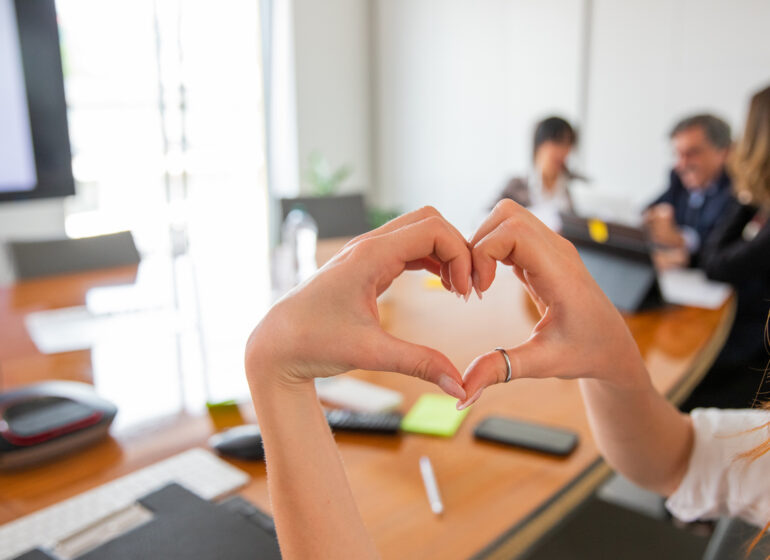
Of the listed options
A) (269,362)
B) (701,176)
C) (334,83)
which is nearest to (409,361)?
(269,362)

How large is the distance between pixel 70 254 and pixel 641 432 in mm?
2113

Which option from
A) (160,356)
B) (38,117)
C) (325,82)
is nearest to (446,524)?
(160,356)

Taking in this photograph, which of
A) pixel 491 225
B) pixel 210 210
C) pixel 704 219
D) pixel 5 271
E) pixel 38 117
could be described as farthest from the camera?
pixel 210 210

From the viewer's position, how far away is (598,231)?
201 centimetres

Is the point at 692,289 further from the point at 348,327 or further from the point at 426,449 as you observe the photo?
the point at 348,327

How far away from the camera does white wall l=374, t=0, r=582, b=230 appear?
15.0 ft

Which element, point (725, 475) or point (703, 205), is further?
point (703, 205)

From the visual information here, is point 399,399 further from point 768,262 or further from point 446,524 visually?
point 768,262

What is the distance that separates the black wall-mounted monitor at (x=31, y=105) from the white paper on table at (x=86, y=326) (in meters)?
0.44

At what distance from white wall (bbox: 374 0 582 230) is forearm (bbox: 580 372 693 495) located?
141 inches

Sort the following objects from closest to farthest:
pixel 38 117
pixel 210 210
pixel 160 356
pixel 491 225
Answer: pixel 491 225
pixel 38 117
pixel 160 356
pixel 210 210

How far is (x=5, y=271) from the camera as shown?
12.1 feet

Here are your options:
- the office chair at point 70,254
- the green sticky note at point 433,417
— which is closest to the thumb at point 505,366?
the green sticky note at point 433,417

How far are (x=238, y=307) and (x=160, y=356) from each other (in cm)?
38
